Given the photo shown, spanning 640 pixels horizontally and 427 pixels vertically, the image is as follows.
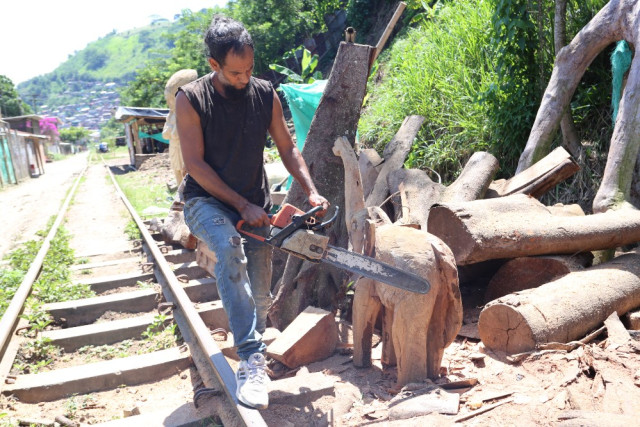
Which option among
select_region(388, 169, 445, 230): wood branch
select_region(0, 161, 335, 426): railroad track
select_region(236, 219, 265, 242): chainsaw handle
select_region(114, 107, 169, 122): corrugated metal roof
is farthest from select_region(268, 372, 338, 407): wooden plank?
select_region(114, 107, 169, 122): corrugated metal roof

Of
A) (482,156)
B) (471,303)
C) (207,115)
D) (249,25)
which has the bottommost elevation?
(471,303)

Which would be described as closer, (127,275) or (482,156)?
(482,156)

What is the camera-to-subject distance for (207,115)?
286 centimetres

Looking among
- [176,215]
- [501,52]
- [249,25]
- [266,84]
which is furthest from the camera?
[249,25]

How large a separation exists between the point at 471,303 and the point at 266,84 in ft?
8.01

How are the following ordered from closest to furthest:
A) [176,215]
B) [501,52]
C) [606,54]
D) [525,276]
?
[525,276], [606,54], [501,52], [176,215]

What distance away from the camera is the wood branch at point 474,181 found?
4605mm

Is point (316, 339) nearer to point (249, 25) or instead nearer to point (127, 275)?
point (127, 275)

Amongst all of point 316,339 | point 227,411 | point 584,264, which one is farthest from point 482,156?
point 227,411

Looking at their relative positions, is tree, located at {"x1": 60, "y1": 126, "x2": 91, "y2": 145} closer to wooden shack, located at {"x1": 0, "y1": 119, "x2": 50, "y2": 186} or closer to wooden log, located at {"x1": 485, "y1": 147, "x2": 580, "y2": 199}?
wooden shack, located at {"x1": 0, "y1": 119, "x2": 50, "y2": 186}

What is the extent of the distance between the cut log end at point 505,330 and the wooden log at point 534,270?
26.0 inches

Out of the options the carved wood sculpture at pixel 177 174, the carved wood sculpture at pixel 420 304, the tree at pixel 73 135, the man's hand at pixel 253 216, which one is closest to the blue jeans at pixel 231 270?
the man's hand at pixel 253 216

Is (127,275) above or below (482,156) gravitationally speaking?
below

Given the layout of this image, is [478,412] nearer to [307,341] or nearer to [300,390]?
[300,390]
